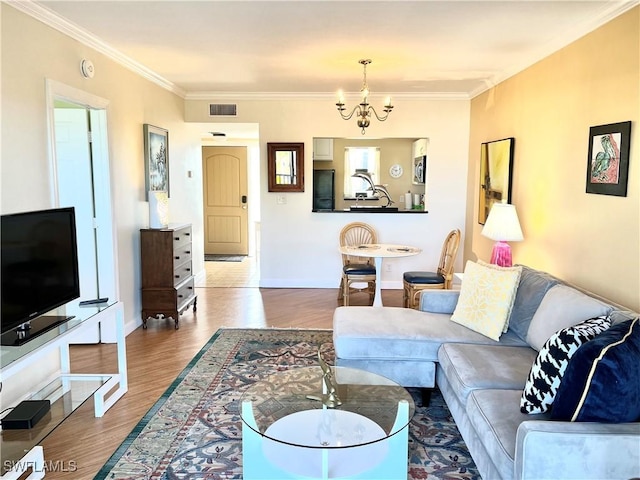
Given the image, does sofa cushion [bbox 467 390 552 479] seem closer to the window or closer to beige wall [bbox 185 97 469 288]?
beige wall [bbox 185 97 469 288]

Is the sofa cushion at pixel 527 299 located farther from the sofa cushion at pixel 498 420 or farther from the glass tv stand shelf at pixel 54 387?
the glass tv stand shelf at pixel 54 387

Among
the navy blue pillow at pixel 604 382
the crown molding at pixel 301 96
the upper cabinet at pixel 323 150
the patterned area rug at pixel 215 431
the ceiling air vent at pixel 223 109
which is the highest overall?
the crown molding at pixel 301 96

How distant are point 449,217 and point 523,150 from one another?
2.05m

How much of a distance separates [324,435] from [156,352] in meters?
2.34

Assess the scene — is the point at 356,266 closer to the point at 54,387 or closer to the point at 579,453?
the point at 54,387

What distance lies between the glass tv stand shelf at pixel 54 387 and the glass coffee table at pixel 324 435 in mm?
1032

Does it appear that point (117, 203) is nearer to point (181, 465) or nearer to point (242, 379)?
point (242, 379)

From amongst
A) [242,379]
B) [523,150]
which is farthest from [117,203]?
[523,150]

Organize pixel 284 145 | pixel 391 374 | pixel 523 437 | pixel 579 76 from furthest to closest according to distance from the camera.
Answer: pixel 284 145 < pixel 579 76 < pixel 391 374 < pixel 523 437

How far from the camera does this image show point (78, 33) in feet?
11.3

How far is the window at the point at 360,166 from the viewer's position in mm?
7938

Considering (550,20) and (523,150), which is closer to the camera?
(550,20)

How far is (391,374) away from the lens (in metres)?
3.01

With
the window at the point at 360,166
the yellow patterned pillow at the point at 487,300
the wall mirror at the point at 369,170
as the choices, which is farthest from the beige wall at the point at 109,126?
the yellow patterned pillow at the point at 487,300
